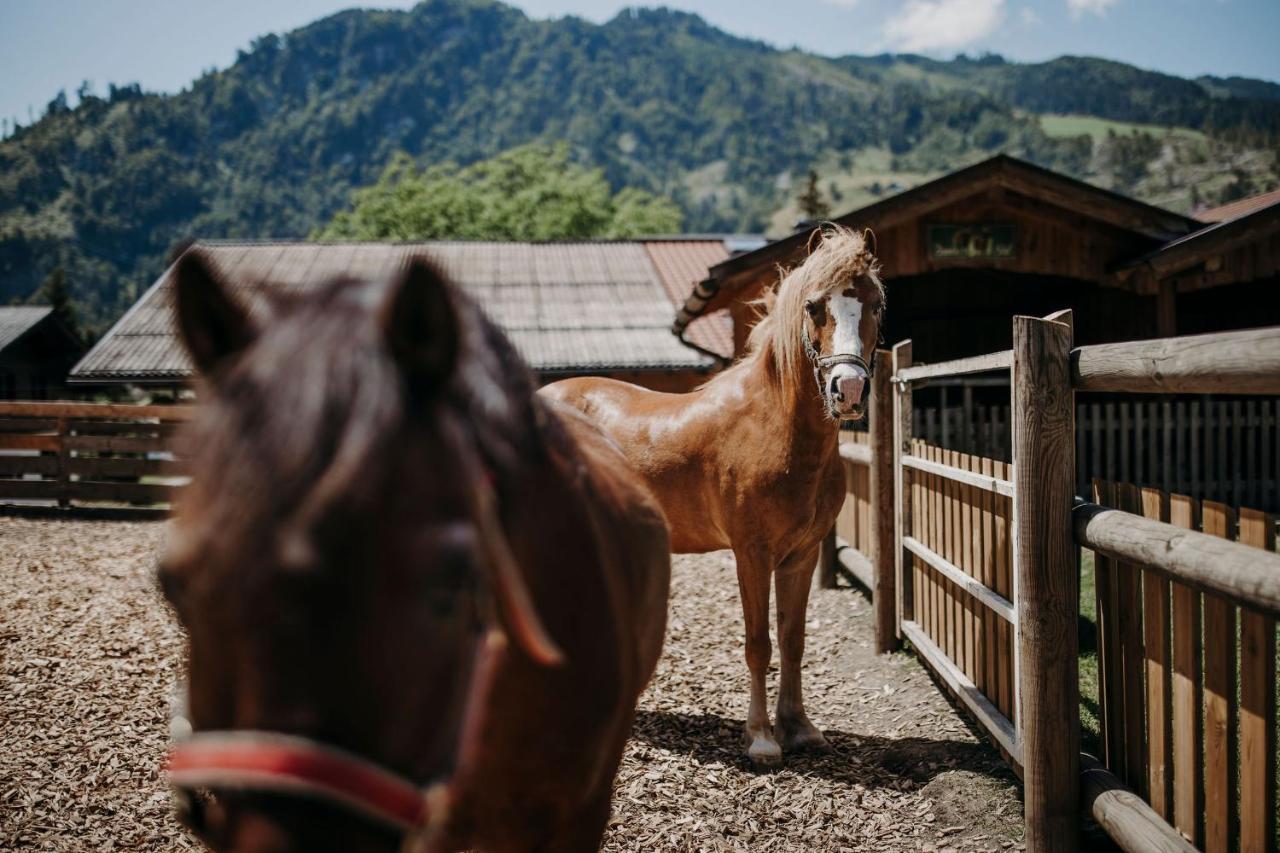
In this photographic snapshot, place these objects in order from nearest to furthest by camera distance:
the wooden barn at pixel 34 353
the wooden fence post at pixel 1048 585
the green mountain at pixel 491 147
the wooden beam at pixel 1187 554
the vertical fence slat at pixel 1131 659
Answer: the wooden beam at pixel 1187 554, the vertical fence slat at pixel 1131 659, the wooden fence post at pixel 1048 585, the wooden barn at pixel 34 353, the green mountain at pixel 491 147

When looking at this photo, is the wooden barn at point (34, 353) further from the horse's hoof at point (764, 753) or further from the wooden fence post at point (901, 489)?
the horse's hoof at point (764, 753)

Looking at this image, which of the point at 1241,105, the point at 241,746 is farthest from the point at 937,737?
the point at 1241,105

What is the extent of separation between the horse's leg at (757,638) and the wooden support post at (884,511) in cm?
149

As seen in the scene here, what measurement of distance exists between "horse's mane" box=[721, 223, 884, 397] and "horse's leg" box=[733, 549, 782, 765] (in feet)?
2.99

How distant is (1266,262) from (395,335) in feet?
37.1

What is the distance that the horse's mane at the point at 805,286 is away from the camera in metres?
3.81

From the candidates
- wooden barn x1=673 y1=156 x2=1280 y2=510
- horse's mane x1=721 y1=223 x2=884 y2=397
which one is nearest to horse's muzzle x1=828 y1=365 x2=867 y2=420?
horse's mane x1=721 y1=223 x2=884 y2=397

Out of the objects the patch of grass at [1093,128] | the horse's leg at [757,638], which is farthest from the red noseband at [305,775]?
the patch of grass at [1093,128]

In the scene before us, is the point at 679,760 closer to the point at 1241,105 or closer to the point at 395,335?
the point at 395,335

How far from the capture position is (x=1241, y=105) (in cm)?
11406

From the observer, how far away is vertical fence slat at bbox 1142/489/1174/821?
2354 millimetres

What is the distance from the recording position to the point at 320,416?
953mm

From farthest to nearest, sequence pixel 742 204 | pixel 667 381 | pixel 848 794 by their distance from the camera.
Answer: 1. pixel 742 204
2. pixel 667 381
3. pixel 848 794

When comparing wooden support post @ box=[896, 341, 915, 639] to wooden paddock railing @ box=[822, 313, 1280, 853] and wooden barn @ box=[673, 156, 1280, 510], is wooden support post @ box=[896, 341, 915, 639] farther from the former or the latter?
wooden barn @ box=[673, 156, 1280, 510]
